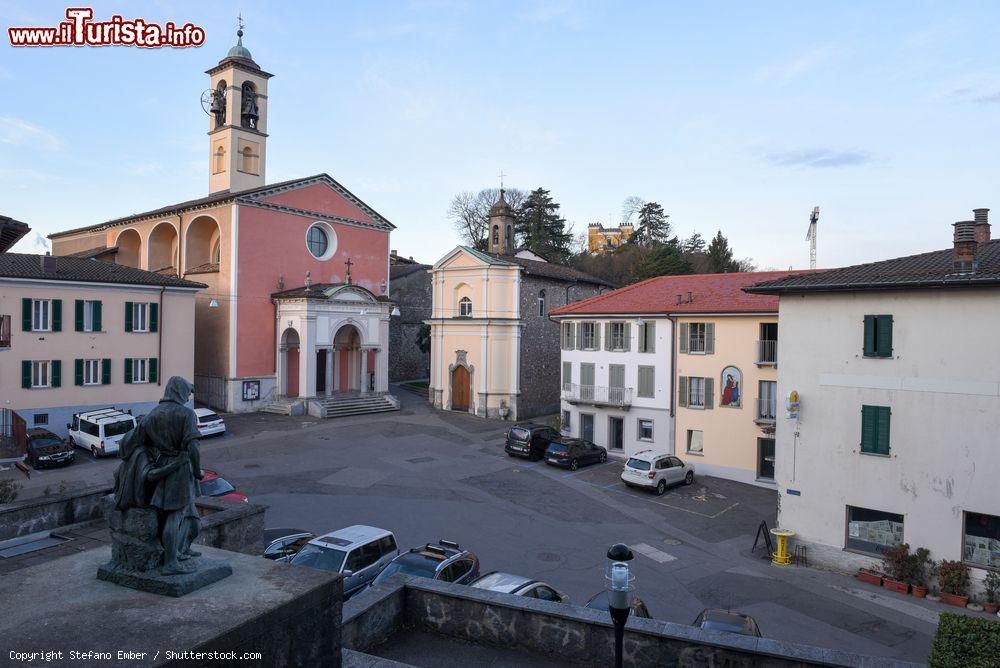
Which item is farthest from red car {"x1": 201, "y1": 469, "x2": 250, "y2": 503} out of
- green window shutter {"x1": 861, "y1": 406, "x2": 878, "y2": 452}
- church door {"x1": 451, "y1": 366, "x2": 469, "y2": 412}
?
church door {"x1": 451, "y1": 366, "x2": 469, "y2": 412}

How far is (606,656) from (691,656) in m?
0.95

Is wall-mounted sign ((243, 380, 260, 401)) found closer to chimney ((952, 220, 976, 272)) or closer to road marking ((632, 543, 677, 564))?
road marking ((632, 543, 677, 564))

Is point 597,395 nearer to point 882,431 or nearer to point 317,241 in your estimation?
point 882,431

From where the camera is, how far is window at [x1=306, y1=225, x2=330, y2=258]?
39.7m

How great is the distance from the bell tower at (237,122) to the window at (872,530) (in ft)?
130

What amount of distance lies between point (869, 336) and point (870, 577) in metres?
6.17

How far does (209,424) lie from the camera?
29.2 meters

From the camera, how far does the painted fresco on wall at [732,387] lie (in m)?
26.1

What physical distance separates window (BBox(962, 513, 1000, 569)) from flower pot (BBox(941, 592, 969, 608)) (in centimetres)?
88

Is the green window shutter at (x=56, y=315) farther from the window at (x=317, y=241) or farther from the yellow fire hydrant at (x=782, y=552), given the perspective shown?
the yellow fire hydrant at (x=782, y=552)

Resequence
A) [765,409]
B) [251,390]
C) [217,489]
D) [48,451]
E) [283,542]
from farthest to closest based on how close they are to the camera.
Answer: [251,390] < [765,409] < [48,451] < [217,489] < [283,542]

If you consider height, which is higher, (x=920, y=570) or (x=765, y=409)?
(x=765, y=409)

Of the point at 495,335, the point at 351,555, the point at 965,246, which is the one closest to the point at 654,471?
the point at 965,246

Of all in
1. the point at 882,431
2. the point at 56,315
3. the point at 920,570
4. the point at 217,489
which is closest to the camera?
the point at 920,570
